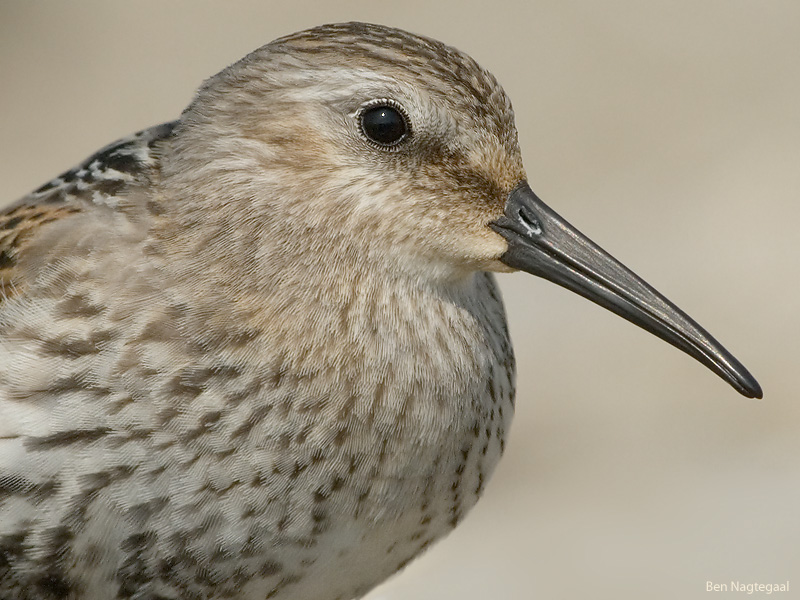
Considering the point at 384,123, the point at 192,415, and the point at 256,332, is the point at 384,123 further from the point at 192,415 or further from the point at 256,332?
the point at 192,415

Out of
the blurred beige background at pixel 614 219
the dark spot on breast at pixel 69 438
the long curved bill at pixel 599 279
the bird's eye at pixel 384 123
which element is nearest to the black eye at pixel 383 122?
the bird's eye at pixel 384 123

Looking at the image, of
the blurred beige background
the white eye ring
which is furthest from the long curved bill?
the blurred beige background

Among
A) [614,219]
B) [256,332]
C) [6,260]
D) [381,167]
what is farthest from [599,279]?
[614,219]

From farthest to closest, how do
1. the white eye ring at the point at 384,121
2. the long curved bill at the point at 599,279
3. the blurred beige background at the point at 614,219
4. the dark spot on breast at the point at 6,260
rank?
the blurred beige background at the point at 614,219
the dark spot on breast at the point at 6,260
the long curved bill at the point at 599,279
the white eye ring at the point at 384,121

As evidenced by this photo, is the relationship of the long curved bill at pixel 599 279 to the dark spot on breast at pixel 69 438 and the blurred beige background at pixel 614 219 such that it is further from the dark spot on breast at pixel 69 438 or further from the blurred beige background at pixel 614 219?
the blurred beige background at pixel 614 219

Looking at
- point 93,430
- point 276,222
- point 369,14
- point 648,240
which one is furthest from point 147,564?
Result: point 369,14

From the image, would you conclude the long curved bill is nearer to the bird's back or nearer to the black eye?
the bird's back
